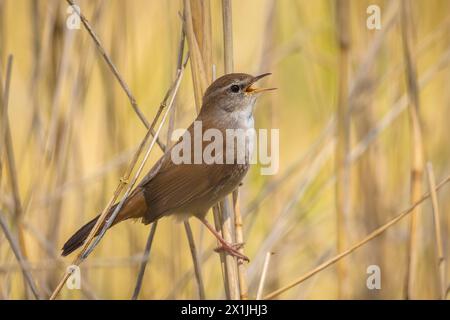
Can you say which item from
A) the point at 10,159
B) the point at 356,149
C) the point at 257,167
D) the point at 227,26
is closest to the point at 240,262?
the point at 227,26

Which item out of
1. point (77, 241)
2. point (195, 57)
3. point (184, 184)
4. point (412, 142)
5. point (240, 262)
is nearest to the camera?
point (195, 57)

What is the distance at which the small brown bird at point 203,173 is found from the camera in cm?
287

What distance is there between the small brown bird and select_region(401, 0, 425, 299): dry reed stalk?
60 centimetres

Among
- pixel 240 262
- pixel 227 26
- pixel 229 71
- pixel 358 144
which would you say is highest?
pixel 227 26

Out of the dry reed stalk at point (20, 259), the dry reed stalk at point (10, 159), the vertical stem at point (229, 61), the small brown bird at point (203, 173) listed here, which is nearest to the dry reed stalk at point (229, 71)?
the vertical stem at point (229, 61)

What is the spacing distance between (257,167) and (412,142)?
56.2 inches

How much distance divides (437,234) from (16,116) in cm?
294

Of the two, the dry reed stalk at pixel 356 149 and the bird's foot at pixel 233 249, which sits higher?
the dry reed stalk at pixel 356 149

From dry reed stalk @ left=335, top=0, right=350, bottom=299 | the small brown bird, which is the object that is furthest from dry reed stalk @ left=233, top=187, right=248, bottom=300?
dry reed stalk @ left=335, top=0, right=350, bottom=299

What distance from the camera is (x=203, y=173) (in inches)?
119

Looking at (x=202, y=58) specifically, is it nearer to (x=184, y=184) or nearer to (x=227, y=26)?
(x=227, y=26)

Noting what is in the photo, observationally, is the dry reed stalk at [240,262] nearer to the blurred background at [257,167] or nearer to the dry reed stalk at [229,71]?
the dry reed stalk at [229,71]
